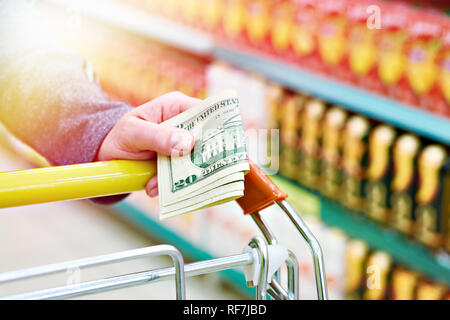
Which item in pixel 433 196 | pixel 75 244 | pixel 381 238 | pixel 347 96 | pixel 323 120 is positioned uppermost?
pixel 347 96

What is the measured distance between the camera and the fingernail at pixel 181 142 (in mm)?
829

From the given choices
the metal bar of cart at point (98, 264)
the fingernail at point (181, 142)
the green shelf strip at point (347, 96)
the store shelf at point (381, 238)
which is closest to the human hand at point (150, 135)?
the fingernail at point (181, 142)

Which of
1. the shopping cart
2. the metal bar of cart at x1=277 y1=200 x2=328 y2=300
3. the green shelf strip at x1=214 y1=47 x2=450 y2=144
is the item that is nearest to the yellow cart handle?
the shopping cart

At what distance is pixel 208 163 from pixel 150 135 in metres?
0.10

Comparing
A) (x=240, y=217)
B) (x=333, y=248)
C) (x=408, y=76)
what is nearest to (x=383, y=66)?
(x=408, y=76)

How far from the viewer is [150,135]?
857mm

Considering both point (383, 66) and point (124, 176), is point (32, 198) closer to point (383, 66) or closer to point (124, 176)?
point (124, 176)

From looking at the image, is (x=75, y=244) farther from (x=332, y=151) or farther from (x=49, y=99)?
(x=49, y=99)

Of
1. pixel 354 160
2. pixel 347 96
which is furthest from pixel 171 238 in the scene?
pixel 347 96

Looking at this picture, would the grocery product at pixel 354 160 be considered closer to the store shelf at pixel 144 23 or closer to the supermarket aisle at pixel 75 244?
the store shelf at pixel 144 23

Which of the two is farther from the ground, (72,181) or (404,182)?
(72,181)

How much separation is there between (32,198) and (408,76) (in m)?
1.40

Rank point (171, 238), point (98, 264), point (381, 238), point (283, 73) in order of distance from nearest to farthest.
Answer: point (98, 264), point (381, 238), point (283, 73), point (171, 238)

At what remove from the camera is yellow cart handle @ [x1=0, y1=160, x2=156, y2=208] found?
782mm
